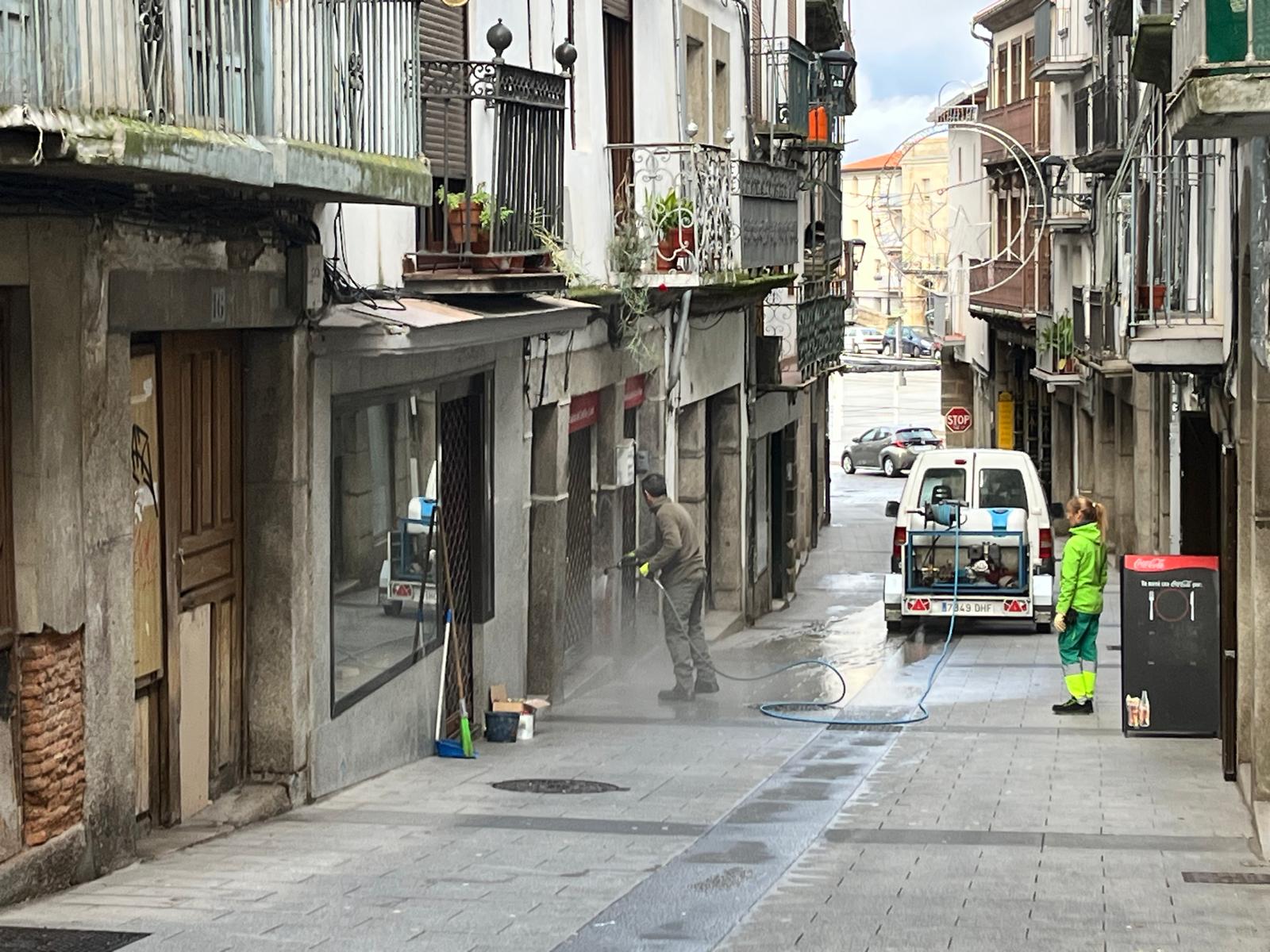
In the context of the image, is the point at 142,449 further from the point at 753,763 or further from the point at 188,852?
the point at 753,763

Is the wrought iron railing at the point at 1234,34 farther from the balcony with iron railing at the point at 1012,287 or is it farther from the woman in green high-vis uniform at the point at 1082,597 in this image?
the balcony with iron railing at the point at 1012,287

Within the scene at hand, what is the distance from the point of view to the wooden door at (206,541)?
998 cm

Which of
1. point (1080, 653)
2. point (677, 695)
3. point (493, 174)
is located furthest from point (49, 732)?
point (1080, 653)

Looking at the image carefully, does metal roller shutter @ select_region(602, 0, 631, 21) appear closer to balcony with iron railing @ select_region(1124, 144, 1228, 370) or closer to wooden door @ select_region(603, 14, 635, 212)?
wooden door @ select_region(603, 14, 635, 212)

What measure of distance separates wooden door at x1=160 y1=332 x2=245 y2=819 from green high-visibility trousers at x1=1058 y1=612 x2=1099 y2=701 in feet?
25.4

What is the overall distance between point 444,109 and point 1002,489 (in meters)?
14.1

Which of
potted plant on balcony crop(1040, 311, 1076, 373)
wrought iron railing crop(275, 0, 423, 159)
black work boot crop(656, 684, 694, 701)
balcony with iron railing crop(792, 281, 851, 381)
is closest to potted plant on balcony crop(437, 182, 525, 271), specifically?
wrought iron railing crop(275, 0, 423, 159)

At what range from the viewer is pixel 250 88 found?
8680 mm

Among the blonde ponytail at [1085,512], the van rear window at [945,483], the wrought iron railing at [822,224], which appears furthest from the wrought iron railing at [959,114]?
the blonde ponytail at [1085,512]

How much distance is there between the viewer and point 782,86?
28.8 m

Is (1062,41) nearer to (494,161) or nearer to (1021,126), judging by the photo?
(1021,126)

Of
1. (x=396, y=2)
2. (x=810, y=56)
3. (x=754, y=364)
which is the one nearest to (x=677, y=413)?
(x=754, y=364)

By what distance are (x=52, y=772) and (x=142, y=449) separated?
6.05 ft

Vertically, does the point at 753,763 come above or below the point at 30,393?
below
